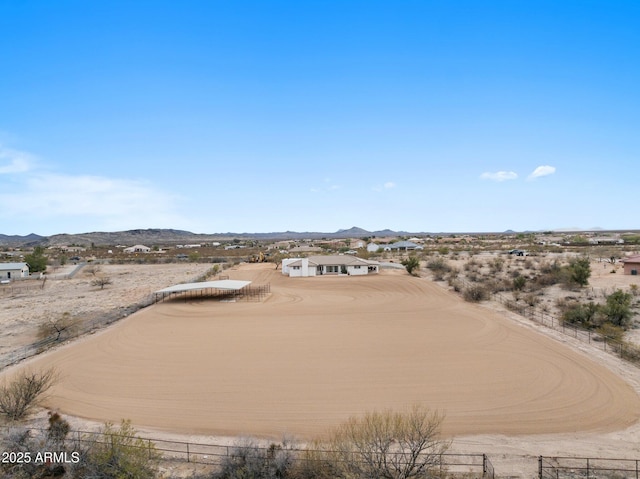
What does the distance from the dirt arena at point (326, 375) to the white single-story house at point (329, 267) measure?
22519 millimetres

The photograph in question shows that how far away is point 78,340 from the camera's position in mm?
24891

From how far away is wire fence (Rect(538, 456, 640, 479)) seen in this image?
10.8 meters

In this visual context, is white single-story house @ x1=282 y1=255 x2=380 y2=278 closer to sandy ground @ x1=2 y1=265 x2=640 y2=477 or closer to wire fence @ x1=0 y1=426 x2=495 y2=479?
sandy ground @ x1=2 y1=265 x2=640 y2=477

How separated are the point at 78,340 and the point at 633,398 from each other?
29260mm

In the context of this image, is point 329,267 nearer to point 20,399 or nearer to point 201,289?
point 201,289

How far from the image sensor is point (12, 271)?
56875mm

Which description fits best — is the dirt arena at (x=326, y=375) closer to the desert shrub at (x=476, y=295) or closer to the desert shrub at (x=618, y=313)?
the desert shrub at (x=476, y=295)

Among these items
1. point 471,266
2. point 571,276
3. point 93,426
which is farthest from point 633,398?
point 471,266

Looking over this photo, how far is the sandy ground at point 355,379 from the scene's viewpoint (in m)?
13.8

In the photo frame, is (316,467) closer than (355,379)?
Yes


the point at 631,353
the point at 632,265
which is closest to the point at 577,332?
the point at 631,353

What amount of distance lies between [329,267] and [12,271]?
45918mm

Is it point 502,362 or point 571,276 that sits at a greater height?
point 571,276

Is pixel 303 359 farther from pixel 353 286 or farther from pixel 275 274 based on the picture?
pixel 275 274
